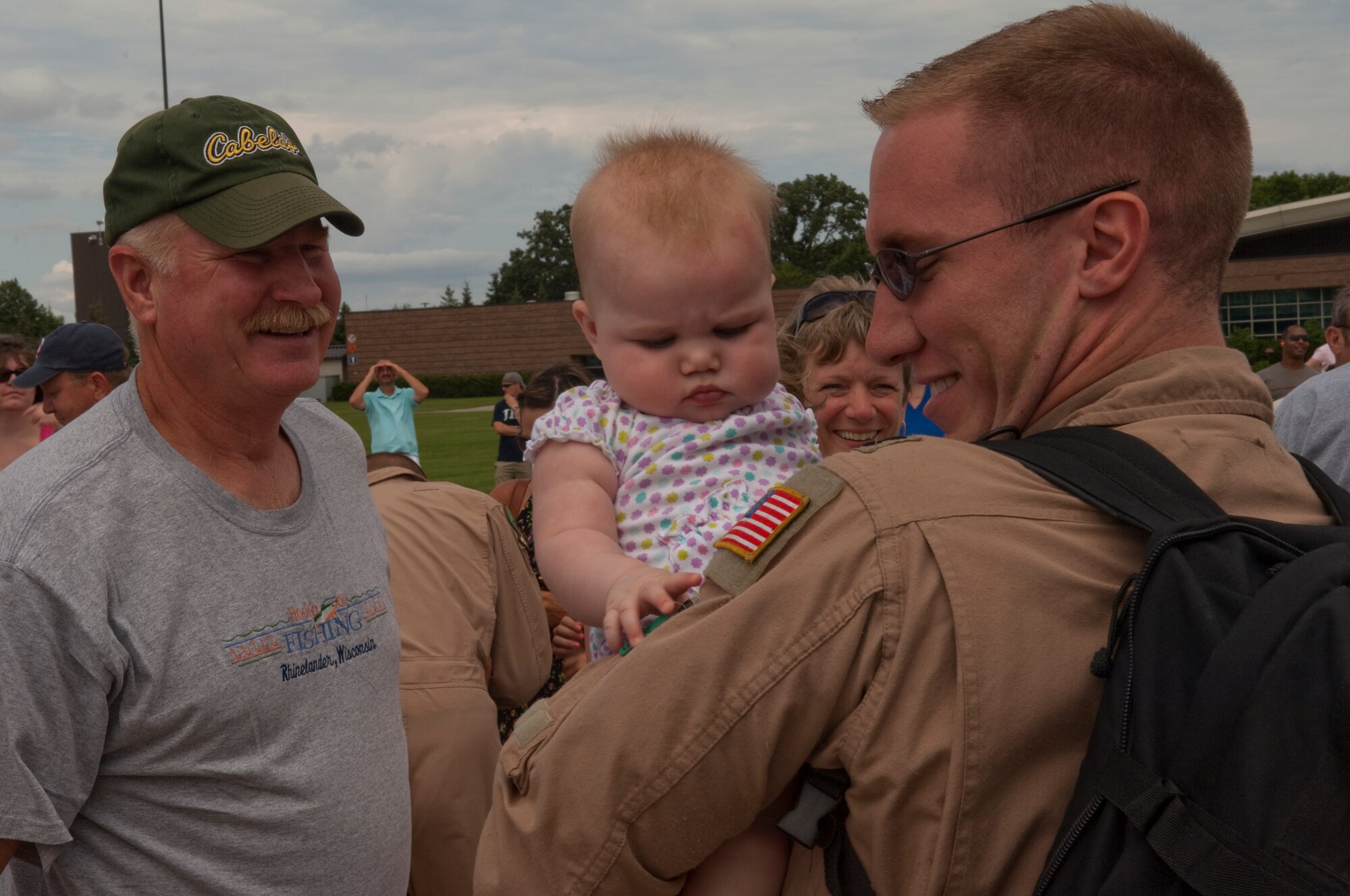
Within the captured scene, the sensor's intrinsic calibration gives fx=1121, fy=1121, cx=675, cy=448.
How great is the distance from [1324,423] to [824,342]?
289cm

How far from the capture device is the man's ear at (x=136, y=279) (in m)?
2.69

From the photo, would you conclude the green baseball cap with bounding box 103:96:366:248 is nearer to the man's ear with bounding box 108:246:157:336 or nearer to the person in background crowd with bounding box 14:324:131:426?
the man's ear with bounding box 108:246:157:336

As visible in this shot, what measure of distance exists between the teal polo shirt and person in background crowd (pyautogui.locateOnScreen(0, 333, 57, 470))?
754cm

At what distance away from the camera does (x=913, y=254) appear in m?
1.75

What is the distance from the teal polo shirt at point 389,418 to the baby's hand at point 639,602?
13909mm

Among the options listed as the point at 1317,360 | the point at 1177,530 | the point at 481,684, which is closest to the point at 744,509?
the point at 1177,530

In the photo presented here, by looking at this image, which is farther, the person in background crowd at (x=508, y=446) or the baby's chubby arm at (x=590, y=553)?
the person in background crowd at (x=508, y=446)

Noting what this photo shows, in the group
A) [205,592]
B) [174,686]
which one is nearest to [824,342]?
[205,592]

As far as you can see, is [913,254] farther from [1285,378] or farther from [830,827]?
[1285,378]

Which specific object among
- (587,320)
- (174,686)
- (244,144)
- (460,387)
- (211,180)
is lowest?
(460,387)

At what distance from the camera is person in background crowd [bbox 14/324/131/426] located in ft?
22.6

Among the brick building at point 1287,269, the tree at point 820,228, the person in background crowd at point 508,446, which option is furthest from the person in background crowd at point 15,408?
the tree at point 820,228

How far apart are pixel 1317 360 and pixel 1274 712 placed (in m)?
15.1

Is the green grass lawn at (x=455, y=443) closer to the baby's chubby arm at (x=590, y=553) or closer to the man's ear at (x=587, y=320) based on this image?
the man's ear at (x=587, y=320)
